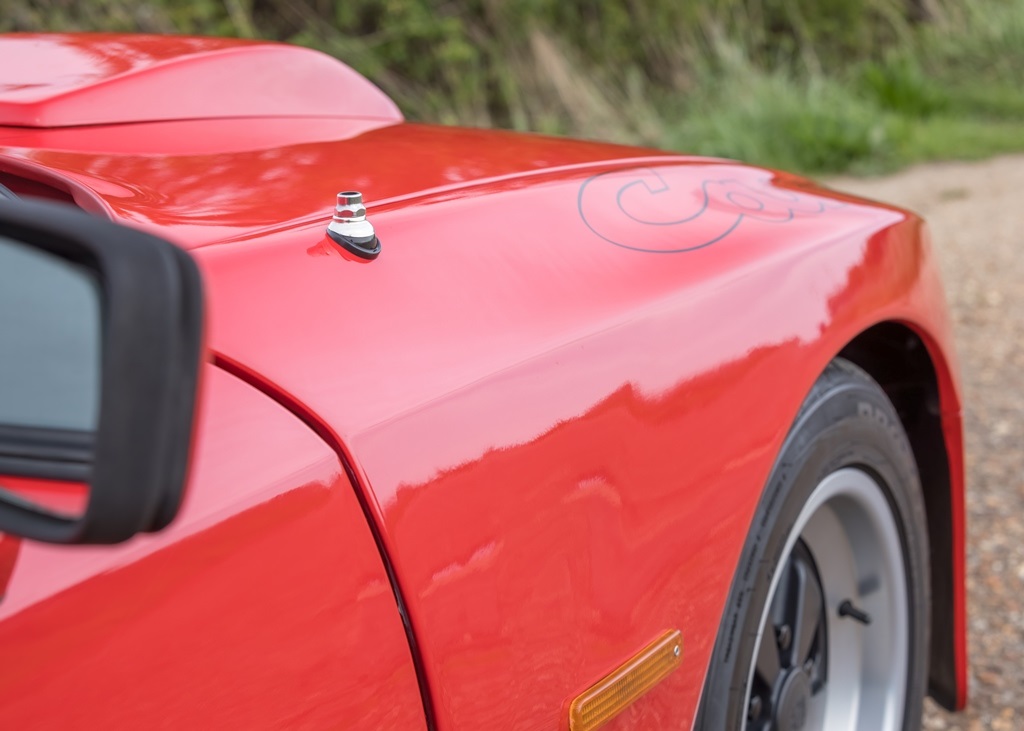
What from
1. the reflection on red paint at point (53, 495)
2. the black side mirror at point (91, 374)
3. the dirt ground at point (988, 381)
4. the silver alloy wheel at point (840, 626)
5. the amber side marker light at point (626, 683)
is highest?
the black side mirror at point (91, 374)

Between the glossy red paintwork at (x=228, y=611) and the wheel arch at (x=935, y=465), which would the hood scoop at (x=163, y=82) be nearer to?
the glossy red paintwork at (x=228, y=611)

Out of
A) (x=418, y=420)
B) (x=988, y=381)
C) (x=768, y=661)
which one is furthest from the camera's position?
(x=988, y=381)

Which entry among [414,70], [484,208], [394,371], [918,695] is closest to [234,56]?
[484,208]

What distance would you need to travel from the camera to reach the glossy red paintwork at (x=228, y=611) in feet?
2.46

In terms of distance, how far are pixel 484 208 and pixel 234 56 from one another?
0.70m

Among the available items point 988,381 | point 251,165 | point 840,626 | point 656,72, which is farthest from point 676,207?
point 656,72

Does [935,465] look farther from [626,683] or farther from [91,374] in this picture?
[91,374]

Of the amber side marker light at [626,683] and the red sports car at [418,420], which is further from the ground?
the red sports car at [418,420]

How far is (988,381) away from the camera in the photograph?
14.4 ft

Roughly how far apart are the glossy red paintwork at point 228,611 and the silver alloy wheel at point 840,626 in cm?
96

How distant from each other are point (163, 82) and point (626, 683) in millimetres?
1072

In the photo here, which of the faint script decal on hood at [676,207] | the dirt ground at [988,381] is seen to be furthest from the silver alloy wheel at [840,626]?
the dirt ground at [988,381]

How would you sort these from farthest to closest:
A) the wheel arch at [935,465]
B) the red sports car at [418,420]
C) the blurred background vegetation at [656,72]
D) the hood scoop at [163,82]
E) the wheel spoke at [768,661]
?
the blurred background vegetation at [656,72] → the wheel arch at [935,465] → the wheel spoke at [768,661] → the hood scoop at [163,82] → the red sports car at [418,420]

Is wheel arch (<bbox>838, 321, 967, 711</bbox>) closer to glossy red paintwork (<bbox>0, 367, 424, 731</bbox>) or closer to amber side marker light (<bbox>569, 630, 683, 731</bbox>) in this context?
amber side marker light (<bbox>569, 630, 683, 731</bbox>)
